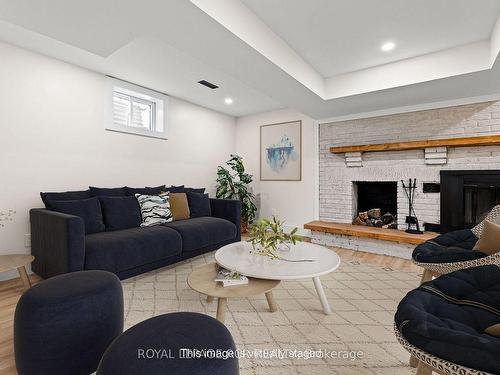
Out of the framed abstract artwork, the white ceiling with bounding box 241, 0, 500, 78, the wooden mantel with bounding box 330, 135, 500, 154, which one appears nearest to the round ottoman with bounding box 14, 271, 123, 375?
the white ceiling with bounding box 241, 0, 500, 78

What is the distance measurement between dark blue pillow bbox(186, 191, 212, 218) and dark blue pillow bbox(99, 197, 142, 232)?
789 mm

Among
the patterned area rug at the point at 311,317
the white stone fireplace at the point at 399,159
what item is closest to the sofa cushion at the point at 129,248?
the patterned area rug at the point at 311,317

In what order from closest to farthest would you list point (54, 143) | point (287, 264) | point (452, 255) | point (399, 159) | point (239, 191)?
1. point (452, 255)
2. point (287, 264)
3. point (54, 143)
4. point (399, 159)
5. point (239, 191)

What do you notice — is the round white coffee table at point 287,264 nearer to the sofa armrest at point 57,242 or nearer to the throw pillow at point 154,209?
the sofa armrest at point 57,242

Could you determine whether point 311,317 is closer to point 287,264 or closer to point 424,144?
point 287,264

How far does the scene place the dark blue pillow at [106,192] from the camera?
299 centimetres

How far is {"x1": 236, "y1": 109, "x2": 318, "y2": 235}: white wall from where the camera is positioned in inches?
181

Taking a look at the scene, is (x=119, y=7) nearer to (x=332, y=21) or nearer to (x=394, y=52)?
(x=332, y=21)

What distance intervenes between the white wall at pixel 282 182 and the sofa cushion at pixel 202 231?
152 cm

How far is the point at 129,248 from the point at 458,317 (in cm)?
239

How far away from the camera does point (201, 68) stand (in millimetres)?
3168

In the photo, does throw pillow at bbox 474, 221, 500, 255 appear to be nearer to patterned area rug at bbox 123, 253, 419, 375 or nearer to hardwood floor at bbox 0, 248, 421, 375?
patterned area rug at bbox 123, 253, 419, 375

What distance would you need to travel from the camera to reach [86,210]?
2.65 meters

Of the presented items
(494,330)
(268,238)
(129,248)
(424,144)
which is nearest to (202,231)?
(129,248)
